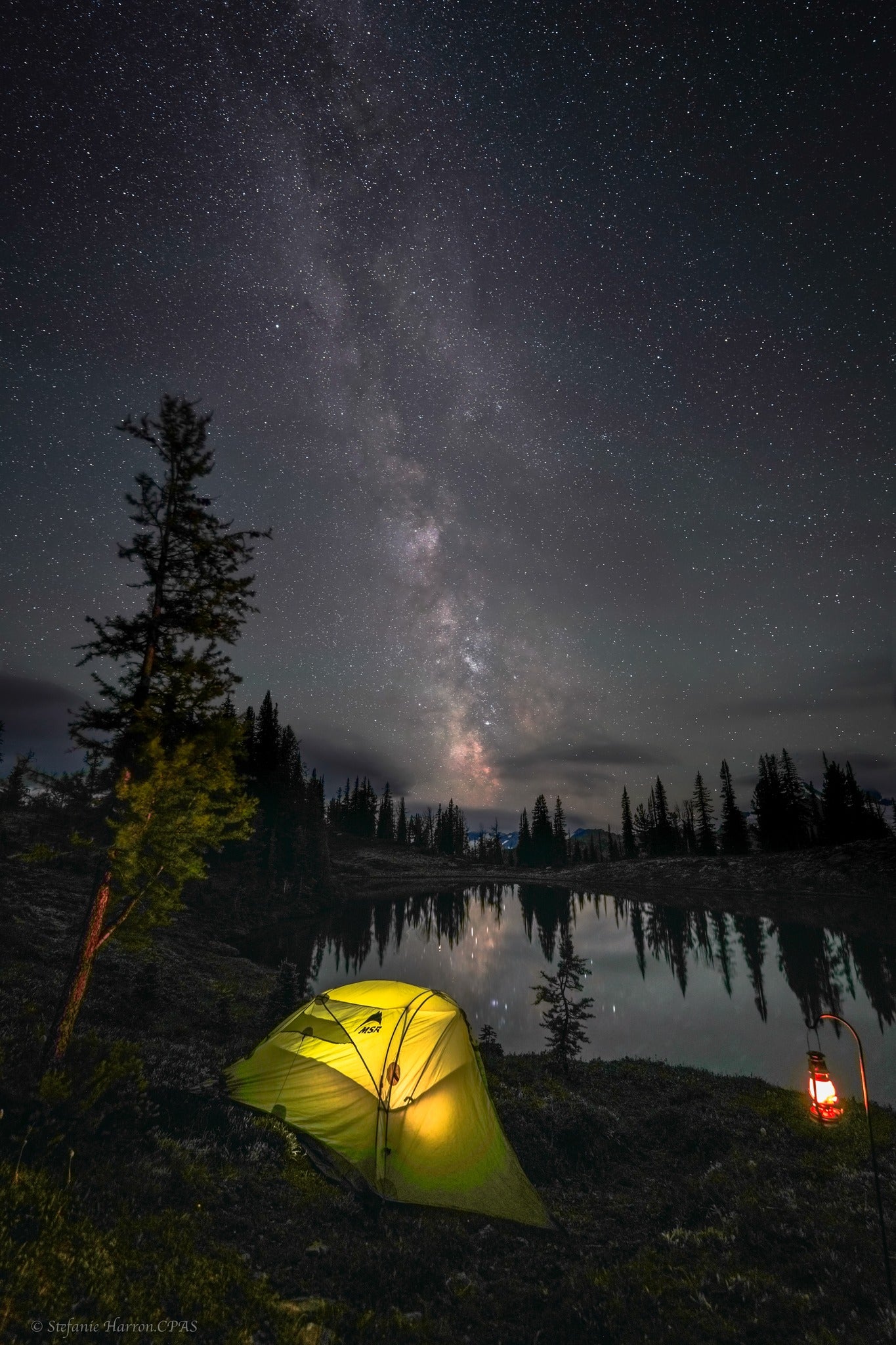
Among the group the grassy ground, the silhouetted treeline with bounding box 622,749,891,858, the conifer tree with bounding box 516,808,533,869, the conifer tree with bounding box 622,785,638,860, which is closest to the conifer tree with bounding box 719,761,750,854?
the silhouetted treeline with bounding box 622,749,891,858

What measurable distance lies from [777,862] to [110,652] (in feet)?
315

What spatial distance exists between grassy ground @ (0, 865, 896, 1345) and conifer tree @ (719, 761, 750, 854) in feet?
304

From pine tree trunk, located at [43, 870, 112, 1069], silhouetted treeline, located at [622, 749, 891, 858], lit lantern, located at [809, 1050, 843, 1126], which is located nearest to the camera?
lit lantern, located at [809, 1050, 843, 1126]

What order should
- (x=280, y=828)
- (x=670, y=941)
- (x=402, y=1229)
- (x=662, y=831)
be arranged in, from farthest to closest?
(x=662, y=831) < (x=280, y=828) < (x=670, y=941) < (x=402, y=1229)

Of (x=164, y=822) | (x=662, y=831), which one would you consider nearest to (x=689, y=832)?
(x=662, y=831)

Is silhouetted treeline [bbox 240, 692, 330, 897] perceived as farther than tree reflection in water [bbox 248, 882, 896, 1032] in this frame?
Yes

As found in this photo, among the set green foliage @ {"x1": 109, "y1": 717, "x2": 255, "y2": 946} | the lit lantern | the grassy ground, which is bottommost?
the grassy ground

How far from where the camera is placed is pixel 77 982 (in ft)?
37.4

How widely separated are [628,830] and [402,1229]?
436 feet

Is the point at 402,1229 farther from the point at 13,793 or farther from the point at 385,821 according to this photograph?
the point at 385,821

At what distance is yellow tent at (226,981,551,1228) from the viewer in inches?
409

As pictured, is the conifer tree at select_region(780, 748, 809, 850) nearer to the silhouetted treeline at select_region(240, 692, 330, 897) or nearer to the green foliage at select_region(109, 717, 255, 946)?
the silhouetted treeline at select_region(240, 692, 330, 897)

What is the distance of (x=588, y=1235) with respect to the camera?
10.3 m

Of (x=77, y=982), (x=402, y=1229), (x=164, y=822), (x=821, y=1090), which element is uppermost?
(x=164, y=822)
